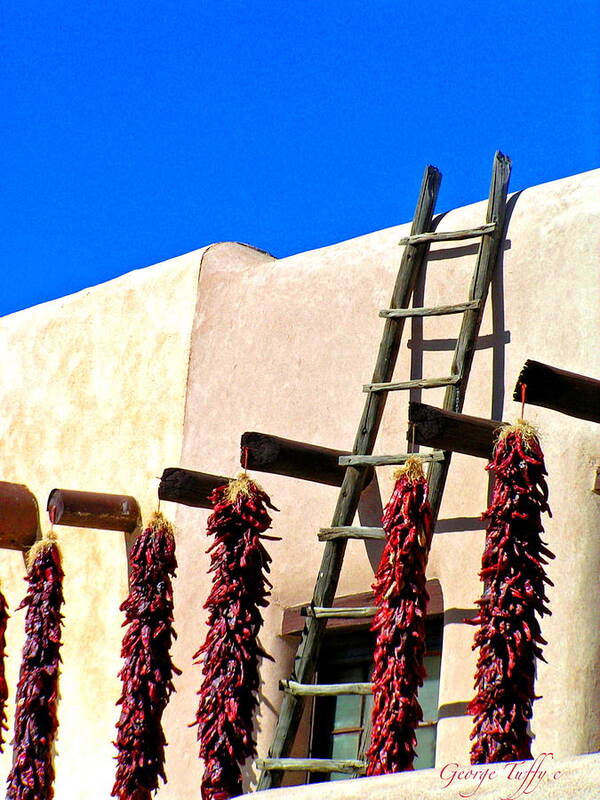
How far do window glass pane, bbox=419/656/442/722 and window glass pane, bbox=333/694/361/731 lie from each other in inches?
15.6

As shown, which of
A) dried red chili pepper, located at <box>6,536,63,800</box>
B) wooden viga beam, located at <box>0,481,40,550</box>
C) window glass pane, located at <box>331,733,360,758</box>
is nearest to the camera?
window glass pane, located at <box>331,733,360,758</box>

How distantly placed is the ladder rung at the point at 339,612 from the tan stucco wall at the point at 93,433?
175cm

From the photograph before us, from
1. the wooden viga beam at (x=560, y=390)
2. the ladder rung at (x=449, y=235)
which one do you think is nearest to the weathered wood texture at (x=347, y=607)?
the wooden viga beam at (x=560, y=390)

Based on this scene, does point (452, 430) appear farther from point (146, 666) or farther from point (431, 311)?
point (146, 666)

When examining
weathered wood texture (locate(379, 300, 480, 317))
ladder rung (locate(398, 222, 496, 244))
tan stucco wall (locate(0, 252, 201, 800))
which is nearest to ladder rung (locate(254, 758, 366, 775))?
tan stucco wall (locate(0, 252, 201, 800))

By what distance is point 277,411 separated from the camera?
25.7 ft

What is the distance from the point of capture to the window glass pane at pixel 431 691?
6.82 meters

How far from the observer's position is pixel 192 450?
8164mm

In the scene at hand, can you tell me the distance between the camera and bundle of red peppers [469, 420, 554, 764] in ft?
18.7

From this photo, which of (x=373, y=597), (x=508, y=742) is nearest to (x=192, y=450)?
(x=373, y=597)

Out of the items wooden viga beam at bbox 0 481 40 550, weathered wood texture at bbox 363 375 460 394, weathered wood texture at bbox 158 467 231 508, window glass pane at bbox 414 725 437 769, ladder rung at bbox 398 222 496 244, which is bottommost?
window glass pane at bbox 414 725 437 769

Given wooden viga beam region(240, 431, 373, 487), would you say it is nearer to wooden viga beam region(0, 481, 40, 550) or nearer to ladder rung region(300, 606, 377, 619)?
ladder rung region(300, 606, 377, 619)

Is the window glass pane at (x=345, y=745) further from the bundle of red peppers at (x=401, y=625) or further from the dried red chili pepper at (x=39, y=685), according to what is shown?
the dried red chili pepper at (x=39, y=685)

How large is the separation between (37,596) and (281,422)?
1.71m
